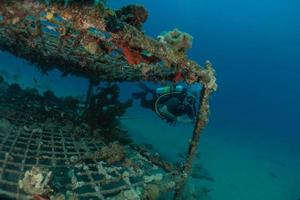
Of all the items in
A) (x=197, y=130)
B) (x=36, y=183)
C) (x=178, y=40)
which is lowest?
(x=36, y=183)

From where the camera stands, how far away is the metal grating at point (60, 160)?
20.2ft

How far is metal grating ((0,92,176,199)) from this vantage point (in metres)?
6.17

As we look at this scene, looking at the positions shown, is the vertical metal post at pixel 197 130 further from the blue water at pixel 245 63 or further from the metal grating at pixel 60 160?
the blue water at pixel 245 63

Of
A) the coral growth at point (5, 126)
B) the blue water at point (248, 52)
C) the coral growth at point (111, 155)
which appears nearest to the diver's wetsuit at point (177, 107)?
the coral growth at point (111, 155)

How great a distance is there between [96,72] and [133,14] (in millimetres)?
5309

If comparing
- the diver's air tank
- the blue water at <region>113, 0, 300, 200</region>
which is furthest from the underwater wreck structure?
the blue water at <region>113, 0, 300, 200</region>

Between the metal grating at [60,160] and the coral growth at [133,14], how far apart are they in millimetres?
3022

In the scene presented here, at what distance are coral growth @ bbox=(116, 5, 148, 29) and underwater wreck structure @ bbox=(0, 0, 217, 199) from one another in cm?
2

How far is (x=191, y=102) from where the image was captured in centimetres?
909

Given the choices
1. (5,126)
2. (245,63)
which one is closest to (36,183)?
(5,126)

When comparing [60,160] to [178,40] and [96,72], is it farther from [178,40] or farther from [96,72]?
[96,72]

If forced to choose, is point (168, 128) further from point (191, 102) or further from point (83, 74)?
point (191, 102)

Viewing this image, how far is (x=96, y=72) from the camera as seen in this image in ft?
36.4

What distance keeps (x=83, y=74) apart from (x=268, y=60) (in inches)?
4262
